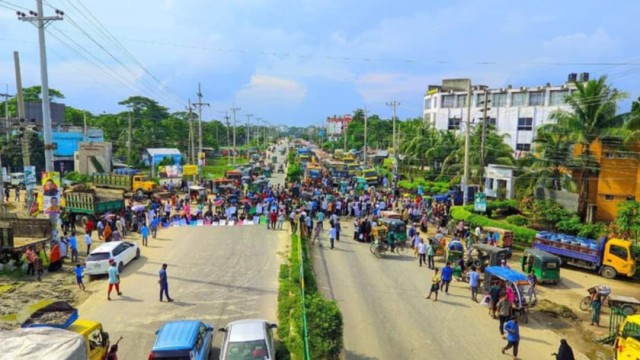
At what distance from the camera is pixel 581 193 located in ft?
101

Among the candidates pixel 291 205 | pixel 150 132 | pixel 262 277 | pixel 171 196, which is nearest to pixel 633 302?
pixel 262 277

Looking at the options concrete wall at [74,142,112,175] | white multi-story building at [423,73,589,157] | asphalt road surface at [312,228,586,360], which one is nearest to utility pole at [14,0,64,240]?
asphalt road surface at [312,228,586,360]

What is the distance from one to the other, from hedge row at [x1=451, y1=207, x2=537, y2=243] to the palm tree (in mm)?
6503

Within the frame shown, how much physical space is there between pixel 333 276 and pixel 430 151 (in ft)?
116

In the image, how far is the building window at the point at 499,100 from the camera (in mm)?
65562

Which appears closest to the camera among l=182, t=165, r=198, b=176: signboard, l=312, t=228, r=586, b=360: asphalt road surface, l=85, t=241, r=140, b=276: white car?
l=312, t=228, r=586, b=360: asphalt road surface

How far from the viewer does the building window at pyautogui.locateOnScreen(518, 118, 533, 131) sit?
204 ft

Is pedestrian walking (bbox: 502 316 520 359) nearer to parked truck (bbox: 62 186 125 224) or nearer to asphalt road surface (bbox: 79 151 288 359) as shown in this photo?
asphalt road surface (bbox: 79 151 288 359)

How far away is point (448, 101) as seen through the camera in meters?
74.4

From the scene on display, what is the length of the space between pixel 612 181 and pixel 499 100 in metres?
38.6

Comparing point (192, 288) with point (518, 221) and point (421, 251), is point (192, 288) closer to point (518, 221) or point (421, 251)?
point (421, 251)

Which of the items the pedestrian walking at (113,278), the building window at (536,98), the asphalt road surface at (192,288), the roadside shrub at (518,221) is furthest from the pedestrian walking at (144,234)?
the building window at (536,98)

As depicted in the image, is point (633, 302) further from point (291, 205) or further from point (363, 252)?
point (291, 205)

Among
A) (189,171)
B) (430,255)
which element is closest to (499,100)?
(189,171)
